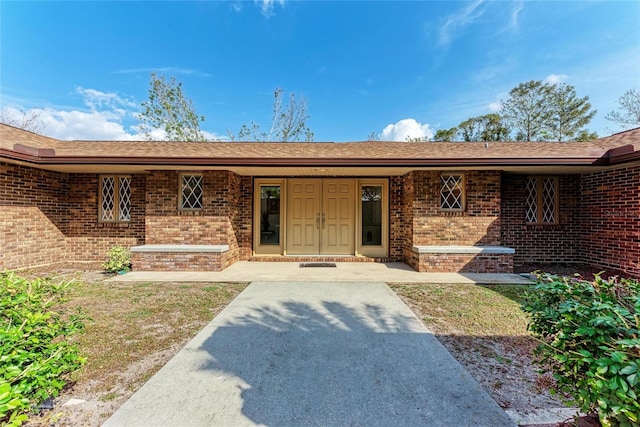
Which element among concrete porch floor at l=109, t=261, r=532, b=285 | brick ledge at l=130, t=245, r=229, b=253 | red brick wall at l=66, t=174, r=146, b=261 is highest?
red brick wall at l=66, t=174, r=146, b=261

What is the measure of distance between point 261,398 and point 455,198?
254 inches

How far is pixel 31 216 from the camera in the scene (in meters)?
6.95

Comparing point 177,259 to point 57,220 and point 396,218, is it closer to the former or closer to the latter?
point 57,220

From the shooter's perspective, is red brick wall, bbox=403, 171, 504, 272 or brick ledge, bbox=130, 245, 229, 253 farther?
red brick wall, bbox=403, 171, 504, 272

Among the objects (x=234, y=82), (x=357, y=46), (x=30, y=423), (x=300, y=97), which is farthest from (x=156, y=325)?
(x=300, y=97)

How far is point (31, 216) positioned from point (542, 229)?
1396 centimetres

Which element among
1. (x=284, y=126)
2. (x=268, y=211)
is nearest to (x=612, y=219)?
(x=268, y=211)

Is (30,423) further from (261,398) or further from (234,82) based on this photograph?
(234,82)

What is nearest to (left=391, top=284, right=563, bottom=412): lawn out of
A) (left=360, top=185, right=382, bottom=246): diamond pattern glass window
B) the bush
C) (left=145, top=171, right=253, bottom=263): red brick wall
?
the bush

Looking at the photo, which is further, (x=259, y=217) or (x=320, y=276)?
(x=259, y=217)

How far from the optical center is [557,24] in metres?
7.83

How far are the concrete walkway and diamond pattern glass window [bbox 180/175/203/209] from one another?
4.05 metres

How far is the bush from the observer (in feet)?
3.96

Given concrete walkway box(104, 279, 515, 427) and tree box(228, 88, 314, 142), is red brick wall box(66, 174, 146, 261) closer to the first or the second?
concrete walkway box(104, 279, 515, 427)
